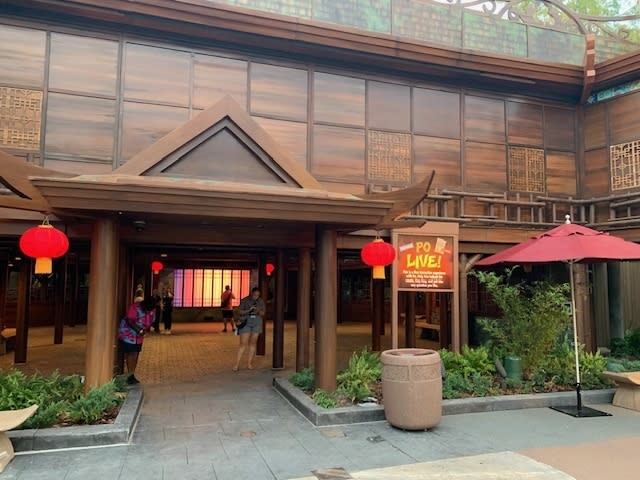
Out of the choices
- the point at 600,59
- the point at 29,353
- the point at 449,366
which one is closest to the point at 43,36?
the point at 29,353

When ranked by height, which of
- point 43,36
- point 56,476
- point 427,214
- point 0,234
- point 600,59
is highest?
point 600,59

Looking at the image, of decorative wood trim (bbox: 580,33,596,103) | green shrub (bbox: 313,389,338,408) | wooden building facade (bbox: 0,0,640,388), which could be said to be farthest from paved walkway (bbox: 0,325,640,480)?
decorative wood trim (bbox: 580,33,596,103)

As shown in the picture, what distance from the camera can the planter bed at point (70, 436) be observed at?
5.16 m

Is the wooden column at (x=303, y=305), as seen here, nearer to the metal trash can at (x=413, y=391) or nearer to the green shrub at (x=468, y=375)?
the green shrub at (x=468, y=375)

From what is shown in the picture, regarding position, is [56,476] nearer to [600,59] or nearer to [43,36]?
[43,36]

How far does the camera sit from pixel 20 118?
26.9 ft

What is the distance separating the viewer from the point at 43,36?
841cm

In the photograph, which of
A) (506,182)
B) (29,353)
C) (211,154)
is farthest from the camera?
(29,353)

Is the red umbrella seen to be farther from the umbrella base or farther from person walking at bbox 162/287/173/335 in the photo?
person walking at bbox 162/287/173/335

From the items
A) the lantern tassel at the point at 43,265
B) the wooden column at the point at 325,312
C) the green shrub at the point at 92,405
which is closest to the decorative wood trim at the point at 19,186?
the lantern tassel at the point at 43,265

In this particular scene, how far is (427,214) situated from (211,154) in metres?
5.30

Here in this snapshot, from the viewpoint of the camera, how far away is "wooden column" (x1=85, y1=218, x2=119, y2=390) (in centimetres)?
625

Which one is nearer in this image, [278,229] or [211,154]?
[211,154]

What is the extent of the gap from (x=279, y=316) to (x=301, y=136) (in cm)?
384
